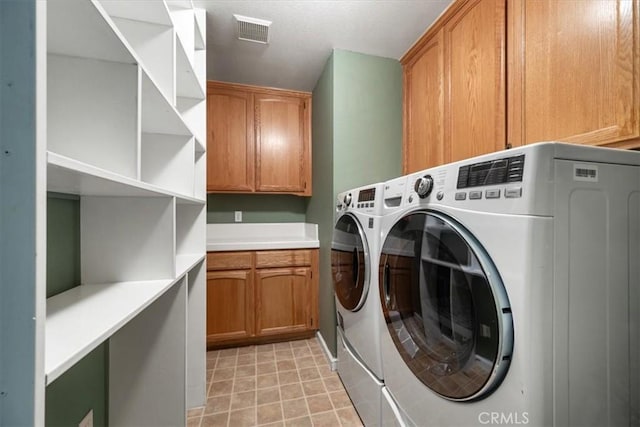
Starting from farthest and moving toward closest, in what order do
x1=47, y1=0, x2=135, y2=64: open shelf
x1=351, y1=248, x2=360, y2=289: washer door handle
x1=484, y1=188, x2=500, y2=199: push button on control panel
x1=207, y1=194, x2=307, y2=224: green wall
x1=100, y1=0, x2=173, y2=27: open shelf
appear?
x1=207, y1=194, x2=307, y2=224: green wall
x1=351, y1=248, x2=360, y2=289: washer door handle
x1=100, y1=0, x2=173, y2=27: open shelf
x1=484, y1=188, x2=500, y2=199: push button on control panel
x1=47, y1=0, x2=135, y2=64: open shelf

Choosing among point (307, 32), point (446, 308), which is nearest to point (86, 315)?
point (446, 308)

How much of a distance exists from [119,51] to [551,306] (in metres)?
1.21

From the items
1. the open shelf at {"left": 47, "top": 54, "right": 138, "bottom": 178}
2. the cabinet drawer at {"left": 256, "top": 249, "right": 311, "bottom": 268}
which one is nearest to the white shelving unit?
the open shelf at {"left": 47, "top": 54, "right": 138, "bottom": 178}

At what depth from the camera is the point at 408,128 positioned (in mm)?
1948

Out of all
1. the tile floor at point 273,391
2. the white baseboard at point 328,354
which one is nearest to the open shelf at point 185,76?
the tile floor at point 273,391

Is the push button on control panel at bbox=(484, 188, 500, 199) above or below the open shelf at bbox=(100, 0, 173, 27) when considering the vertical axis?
below

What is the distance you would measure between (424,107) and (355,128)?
0.48 metres

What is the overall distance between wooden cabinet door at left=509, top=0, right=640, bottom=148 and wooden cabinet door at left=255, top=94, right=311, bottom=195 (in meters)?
1.74

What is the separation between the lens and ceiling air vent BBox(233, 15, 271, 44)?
5.30ft

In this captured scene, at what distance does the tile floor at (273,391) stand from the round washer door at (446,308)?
0.80 m

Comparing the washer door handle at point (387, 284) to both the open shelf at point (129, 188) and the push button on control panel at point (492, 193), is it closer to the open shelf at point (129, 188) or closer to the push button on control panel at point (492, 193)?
the push button on control panel at point (492, 193)

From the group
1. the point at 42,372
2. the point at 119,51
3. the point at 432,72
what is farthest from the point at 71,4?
the point at 432,72

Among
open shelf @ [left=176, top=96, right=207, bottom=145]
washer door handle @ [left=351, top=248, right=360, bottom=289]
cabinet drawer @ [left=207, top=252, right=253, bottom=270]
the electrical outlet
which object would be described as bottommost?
the electrical outlet

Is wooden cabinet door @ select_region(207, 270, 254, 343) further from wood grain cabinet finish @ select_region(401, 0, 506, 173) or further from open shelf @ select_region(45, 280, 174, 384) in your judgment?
wood grain cabinet finish @ select_region(401, 0, 506, 173)
